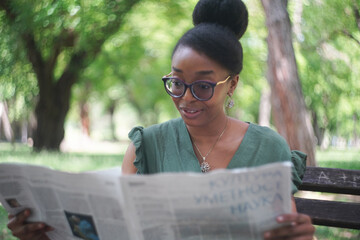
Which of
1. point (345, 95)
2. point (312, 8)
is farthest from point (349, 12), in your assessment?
point (345, 95)

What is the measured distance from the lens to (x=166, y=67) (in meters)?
20.9

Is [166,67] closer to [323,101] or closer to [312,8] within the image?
[323,101]

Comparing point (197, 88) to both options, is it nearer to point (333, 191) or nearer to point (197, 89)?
point (197, 89)

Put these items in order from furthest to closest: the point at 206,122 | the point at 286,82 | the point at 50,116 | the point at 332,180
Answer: the point at 50,116 → the point at 286,82 → the point at 332,180 → the point at 206,122

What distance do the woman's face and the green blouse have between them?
Result: 19 cm

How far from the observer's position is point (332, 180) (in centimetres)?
234

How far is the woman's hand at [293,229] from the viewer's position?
1.29 m

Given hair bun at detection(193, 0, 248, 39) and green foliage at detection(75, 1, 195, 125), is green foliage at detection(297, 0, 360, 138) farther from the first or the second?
hair bun at detection(193, 0, 248, 39)

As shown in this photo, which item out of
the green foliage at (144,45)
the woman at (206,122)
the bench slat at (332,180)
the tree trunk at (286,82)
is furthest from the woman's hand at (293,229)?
the green foliage at (144,45)

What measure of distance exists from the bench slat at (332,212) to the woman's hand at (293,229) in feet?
3.64

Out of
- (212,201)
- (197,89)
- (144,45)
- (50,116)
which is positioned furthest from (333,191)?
(144,45)

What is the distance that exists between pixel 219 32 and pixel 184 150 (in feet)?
1.87

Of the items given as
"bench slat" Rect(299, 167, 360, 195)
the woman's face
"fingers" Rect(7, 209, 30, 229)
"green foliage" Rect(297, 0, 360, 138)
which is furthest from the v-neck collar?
"green foliage" Rect(297, 0, 360, 138)

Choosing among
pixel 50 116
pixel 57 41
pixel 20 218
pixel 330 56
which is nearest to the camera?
pixel 20 218
